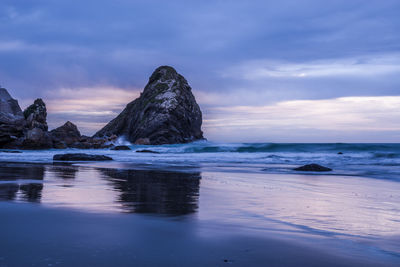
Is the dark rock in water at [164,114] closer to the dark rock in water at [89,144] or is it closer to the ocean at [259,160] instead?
the dark rock in water at [89,144]

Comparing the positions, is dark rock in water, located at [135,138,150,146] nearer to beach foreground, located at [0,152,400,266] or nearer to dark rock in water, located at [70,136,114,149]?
dark rock in water, located at [70,136,114,149]

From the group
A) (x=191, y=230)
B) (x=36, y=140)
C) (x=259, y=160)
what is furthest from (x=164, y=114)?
(x=191, y=230)

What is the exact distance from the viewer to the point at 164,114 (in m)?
52.3

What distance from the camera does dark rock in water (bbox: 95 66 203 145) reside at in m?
51.6

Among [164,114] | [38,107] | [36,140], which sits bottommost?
[36,140]

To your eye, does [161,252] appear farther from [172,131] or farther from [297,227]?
[172,131]

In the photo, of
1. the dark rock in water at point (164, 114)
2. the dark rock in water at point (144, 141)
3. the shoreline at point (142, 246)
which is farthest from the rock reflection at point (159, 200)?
the dark rock in water at point (164, 114)

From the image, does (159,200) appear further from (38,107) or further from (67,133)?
(38,107)

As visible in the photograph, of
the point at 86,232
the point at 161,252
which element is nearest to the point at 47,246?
the point at 86,232

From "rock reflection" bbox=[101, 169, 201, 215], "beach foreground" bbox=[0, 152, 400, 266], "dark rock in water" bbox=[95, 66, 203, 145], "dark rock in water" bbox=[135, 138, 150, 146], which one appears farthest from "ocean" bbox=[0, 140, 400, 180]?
"dark rock in water" bbox=[95, 66, 203, 145]

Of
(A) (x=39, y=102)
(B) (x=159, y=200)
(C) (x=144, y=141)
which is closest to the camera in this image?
(B) (x=159, y=200)

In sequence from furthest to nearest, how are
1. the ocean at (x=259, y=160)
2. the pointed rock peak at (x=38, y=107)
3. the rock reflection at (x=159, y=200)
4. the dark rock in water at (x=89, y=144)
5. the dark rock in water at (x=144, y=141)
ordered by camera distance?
the pointed rock peak at (x=38, y=107)
the dark rock in water at (x=144, y=141)
the dark rock in water at (x=89, y=144)
the ocean at (x=259, y=160)
the rock reflection at (x=159, y=200)

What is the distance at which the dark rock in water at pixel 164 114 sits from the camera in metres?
51.6

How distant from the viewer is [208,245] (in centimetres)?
254
